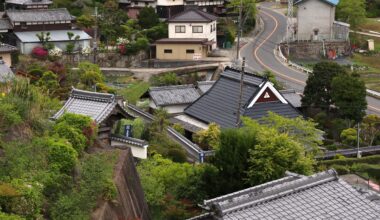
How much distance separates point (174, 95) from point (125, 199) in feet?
71.8

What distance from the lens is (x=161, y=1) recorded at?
205 ft

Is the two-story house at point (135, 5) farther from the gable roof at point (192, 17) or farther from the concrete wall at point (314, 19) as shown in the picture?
the concrete wall at point (314, 19)

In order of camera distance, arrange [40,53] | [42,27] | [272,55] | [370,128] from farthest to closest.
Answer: [272,55] → [42,27] → [40,53] → [370,128]

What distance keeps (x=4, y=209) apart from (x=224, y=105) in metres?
19.0

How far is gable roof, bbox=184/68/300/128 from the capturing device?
29.4 metres

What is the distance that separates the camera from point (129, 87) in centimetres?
4472

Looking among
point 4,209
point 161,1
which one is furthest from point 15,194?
point 161,1

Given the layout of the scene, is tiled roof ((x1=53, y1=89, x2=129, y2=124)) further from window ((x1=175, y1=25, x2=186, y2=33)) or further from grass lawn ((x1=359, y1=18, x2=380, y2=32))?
grass lawn ((x1=359, y1=18, x2=380, y2=32))

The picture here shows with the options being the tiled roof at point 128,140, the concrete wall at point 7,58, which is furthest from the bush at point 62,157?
the concrete wall at point 7,58

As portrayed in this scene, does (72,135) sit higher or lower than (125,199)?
higher

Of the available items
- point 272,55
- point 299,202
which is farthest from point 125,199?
point 272,55

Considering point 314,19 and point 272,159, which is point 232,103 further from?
point 314,19

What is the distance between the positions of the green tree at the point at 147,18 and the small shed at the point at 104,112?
123 ft

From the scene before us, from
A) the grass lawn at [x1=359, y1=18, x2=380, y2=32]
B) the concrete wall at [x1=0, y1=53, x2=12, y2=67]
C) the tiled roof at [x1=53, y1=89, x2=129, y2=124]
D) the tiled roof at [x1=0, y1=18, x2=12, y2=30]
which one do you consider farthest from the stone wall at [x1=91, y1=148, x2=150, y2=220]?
the grass lawn at [x1=359, y1=18, x2=380, y2=32]
